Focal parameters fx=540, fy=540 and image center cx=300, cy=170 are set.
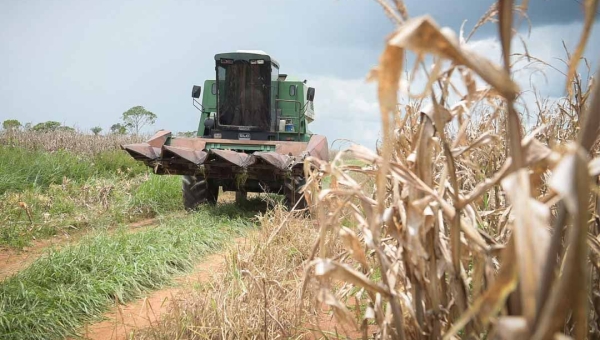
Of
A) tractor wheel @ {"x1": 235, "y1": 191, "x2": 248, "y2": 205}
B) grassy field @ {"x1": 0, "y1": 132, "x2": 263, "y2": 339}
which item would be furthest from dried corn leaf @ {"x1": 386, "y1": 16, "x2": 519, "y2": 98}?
tractor wheel @ {"x1": 235, "y1": 191, "x2": 248, "y2": 205}

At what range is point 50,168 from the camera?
38.0ft

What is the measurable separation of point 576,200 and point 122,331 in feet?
11.0

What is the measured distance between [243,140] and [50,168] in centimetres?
501

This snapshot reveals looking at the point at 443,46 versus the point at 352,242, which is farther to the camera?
the point at 352,242

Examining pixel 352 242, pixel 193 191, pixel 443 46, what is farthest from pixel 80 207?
pixel 443 46

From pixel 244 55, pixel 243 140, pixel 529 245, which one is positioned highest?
pixel 244 55

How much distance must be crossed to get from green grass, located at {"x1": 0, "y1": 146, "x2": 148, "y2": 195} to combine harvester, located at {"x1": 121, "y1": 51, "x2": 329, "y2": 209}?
3009mm

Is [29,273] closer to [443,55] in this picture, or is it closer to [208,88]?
[443,55]

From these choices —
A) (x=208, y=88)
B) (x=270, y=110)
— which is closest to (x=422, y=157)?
(x=270, y=110)

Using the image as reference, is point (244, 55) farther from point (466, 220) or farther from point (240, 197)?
point (466, 220)

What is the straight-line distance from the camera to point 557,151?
3.27ft

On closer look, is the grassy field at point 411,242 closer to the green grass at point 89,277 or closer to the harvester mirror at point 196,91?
the green grass at point 89,277

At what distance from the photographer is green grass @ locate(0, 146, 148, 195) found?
33.3ft

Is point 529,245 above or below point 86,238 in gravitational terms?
above
